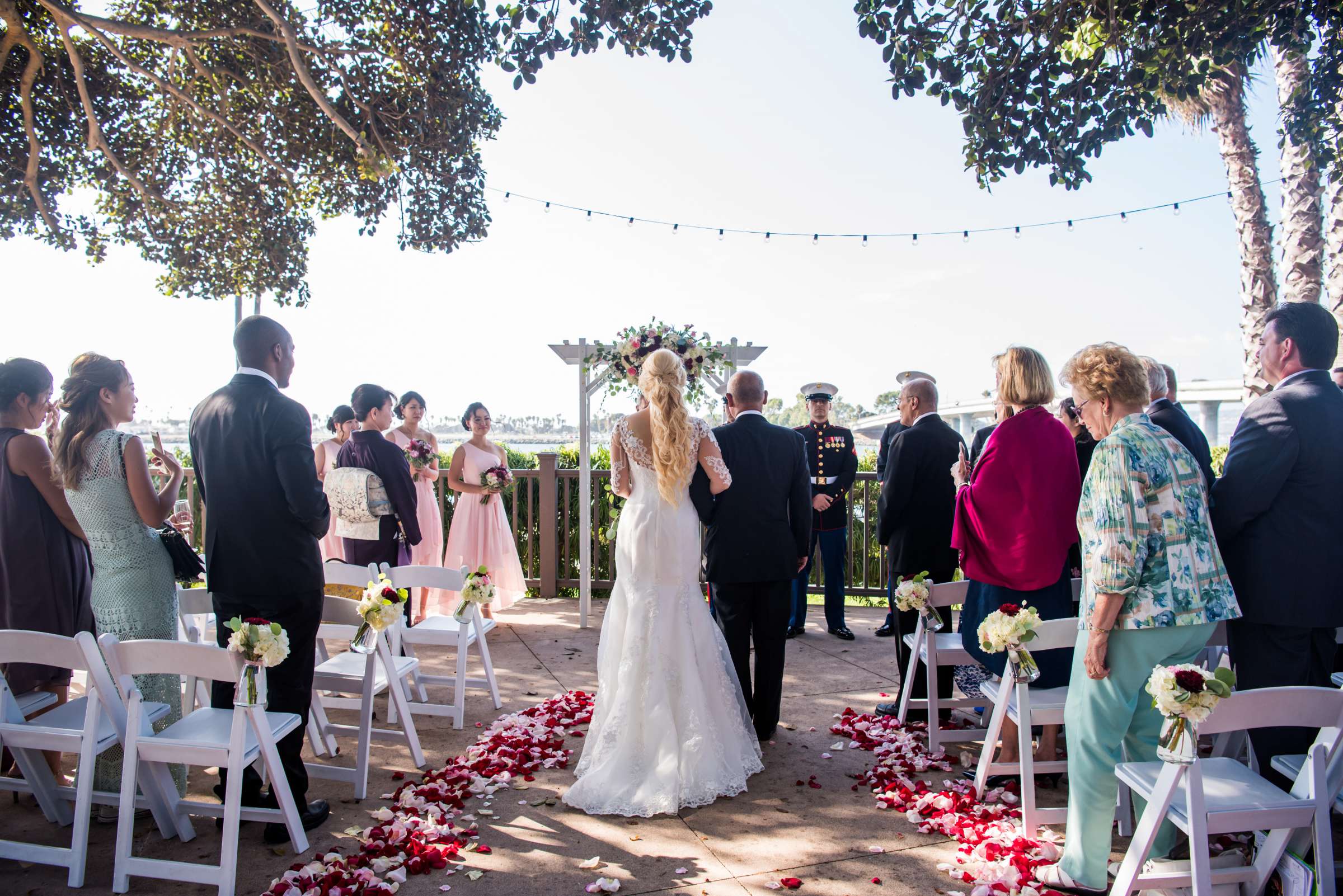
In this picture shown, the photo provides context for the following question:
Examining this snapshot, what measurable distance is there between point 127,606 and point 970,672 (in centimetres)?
427

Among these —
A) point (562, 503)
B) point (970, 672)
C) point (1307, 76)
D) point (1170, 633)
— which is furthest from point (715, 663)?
point (1307, 76)

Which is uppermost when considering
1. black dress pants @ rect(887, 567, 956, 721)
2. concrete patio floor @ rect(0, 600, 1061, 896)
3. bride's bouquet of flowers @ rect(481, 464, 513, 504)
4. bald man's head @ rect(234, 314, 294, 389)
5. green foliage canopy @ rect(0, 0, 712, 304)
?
green foliage canopy @ rect(0, 0, 712, 304)

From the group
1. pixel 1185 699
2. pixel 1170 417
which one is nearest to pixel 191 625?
pixel 1185 699

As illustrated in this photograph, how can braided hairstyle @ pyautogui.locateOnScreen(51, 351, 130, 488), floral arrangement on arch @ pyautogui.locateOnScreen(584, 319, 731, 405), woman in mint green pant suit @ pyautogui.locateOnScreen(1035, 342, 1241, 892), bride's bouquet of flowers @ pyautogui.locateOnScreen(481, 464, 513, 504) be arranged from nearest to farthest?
woman in mint green pant suit @ pyautogui.locateOnScreen(1035, 342, 1241, 892), braided hairstyle @ pyautogui.locateOnScreen(51, 351, 130, 488), floral arrangement on arch @ pyautogui.locateOnScreen(584, 319, 731, 405), bride's bouquet of flowers @ pyautogui.locateOnScreen(481, 464, 513, 504)

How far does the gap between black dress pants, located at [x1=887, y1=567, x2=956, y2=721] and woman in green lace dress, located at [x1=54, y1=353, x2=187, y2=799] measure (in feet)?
12.6

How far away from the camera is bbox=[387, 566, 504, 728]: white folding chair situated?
4.68 metres

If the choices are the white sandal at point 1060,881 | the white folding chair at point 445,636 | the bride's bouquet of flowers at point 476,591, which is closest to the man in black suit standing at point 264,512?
the white folding chair at point 445,636

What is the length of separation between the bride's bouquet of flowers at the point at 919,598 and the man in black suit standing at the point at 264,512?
276cm

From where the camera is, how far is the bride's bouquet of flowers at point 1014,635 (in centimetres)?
301

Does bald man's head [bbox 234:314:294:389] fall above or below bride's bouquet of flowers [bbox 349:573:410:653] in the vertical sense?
above

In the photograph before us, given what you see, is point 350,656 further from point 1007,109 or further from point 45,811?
point 1007,109

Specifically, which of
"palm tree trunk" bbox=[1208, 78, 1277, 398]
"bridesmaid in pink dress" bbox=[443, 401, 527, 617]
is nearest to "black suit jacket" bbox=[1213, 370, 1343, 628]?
"bridesmaid in pink dress" bbox=[443, 401, 527, 617]

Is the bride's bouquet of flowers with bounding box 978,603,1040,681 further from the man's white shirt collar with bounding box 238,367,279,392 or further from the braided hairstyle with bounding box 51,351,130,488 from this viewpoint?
the braided hairstyle with bounding box 51,351,130,488

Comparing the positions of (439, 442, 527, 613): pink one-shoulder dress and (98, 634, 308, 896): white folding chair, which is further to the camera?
(439, 442, 527, 613): pink one-shoulder dress
